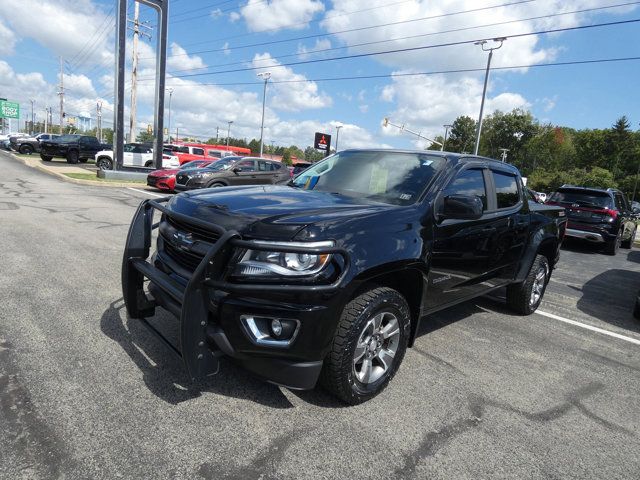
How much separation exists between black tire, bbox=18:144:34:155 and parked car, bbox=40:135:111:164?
870cm

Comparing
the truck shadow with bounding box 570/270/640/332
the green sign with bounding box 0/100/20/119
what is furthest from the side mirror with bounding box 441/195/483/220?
the green sign with bounding box 0/100/20/119

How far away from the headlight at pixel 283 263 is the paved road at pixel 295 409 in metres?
0.96

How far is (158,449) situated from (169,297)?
36.2 inches

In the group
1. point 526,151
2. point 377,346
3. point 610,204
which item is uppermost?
point 526,151

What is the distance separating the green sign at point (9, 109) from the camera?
63906 mm

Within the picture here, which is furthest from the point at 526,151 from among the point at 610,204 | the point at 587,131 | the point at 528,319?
the point at 528,319

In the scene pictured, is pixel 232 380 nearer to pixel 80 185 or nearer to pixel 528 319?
pixel 528 319

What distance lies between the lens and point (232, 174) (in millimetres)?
15734

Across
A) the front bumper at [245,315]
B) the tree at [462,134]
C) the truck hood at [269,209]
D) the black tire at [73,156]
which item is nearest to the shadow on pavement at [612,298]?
the truck hood at [269,209]

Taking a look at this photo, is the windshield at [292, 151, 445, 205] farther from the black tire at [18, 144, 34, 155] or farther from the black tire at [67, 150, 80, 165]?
the black tire at [18, 144, 34, 155]

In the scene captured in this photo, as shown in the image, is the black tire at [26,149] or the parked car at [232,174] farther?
the black tire at [26,149]

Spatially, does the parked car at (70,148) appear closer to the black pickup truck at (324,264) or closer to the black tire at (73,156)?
the black tire at (73,156)

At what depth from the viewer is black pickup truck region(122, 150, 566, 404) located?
2.55 meters

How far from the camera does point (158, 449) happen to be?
7.93 feet
